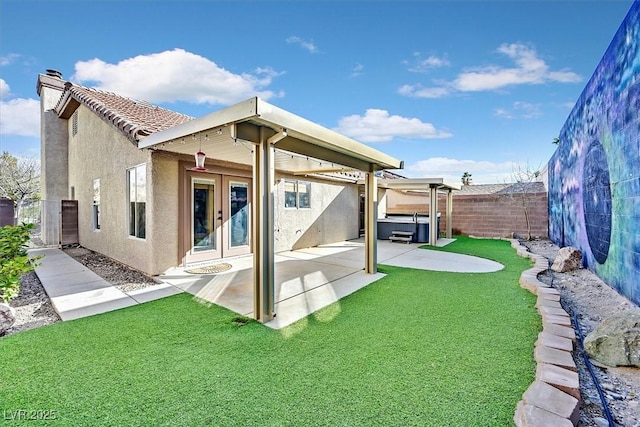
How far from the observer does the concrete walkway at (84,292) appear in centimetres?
466

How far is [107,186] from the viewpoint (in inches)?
339

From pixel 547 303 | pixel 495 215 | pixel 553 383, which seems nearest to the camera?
pixel 553 383

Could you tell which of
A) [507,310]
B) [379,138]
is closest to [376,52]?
[507,310]

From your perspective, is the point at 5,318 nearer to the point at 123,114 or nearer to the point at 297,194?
the point at 123,114

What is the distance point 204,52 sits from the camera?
1021 centimetres

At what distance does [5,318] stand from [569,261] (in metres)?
10.5

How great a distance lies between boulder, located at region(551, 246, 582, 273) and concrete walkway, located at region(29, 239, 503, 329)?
1247mm

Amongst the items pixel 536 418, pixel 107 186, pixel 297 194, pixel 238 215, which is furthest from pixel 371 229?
pixel 107 186

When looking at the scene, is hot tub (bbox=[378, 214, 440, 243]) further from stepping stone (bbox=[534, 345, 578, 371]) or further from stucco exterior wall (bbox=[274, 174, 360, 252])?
stepping stone (bbox=[534, 345, 578, 371])

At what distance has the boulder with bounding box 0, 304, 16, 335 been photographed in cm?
374

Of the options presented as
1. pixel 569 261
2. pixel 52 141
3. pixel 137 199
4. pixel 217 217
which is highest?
pixel 52 141

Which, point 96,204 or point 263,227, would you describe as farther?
point 96,204

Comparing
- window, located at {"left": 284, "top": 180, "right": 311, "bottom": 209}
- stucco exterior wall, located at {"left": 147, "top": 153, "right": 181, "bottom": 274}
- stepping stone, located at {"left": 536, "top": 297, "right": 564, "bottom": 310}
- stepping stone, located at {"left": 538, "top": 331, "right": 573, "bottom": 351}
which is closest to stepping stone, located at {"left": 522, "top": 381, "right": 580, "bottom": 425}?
stepping stone, located at {"left": 538, "top": 331, "right": 573, "bottom": 351}

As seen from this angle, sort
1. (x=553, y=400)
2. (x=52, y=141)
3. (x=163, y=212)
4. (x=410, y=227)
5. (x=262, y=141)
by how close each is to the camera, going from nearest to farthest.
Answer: (x=553, y=400) < (x=262, y=141) < (x=163, y=212) < (x=52, y=141) < (x=410, y=227)
